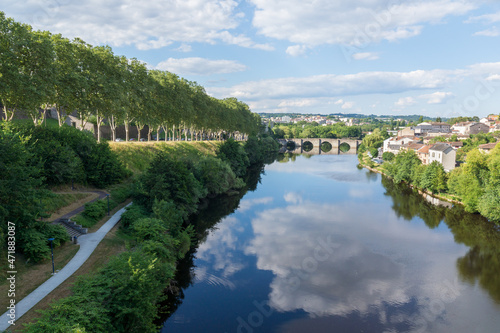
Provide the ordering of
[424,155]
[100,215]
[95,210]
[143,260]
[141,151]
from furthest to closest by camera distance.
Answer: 1. [424,155]
2. [141,151]
3. [100,215]
4. [95,210]
5. [143,260]

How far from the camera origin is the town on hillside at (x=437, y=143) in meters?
65.7

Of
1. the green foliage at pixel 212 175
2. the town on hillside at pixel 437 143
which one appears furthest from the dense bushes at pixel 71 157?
the town on hillside at pixel 437 143

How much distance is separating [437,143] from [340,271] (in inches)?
2188

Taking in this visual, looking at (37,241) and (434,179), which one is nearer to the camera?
(37,241)

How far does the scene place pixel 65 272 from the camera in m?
20.1

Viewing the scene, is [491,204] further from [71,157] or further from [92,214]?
[71,157]

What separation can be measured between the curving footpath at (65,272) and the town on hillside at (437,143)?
6075 centimetres

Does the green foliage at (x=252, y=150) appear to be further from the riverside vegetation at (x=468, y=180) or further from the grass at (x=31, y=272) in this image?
the grass at (x=31, y=272)

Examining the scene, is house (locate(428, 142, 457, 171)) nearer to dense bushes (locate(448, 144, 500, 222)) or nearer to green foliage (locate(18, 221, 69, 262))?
dense bushes (locate(448, 144, 500, 222))

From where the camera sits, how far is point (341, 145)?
172000mm

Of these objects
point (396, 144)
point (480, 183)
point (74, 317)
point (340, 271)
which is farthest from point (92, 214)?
point (396, 144)

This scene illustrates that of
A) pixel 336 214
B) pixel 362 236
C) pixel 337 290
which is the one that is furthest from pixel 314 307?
pixel 336 214

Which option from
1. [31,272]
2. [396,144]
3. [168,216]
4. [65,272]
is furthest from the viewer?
[396,144]

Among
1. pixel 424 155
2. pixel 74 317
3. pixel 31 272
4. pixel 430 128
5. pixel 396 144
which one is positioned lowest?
pixel 31 272
